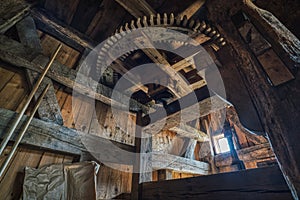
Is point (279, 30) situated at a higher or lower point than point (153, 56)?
lower

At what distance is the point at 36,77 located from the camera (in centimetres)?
136

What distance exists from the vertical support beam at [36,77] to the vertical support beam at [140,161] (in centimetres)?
80

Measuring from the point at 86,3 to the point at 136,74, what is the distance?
2.89 feet

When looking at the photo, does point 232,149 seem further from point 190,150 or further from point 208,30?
point 208,30

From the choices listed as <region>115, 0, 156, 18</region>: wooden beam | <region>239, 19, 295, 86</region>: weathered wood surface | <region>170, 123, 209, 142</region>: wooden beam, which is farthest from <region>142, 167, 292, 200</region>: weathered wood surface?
<region>115, 0, 156, 18</region>: wooden beam

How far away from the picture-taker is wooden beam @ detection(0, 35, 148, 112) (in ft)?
4.26

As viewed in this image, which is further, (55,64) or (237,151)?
(237,151)

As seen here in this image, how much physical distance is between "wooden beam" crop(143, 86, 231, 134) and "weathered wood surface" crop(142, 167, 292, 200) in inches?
26.5

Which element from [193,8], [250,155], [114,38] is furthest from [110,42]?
[250,155]

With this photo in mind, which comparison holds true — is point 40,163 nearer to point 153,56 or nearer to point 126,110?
point 126,110

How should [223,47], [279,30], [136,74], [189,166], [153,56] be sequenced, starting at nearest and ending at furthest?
[279,30] < [223,47] < [153,56] < [136,74] < [189,166]

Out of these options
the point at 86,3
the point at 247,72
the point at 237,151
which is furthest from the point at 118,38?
the point at 237,151

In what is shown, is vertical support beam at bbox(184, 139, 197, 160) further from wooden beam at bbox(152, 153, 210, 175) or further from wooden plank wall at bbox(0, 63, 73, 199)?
wooden plank wall at bbox(0, 63, 73, 199)

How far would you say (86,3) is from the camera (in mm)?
1535
